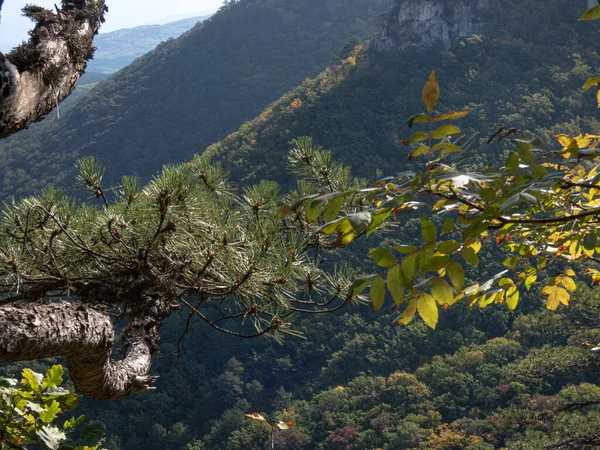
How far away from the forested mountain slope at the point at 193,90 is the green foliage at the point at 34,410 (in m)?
31.7

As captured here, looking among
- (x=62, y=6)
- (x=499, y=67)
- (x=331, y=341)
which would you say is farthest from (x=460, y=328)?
(x=62, y=6)

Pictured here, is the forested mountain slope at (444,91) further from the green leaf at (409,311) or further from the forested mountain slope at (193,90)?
the green leaf at (409,311)

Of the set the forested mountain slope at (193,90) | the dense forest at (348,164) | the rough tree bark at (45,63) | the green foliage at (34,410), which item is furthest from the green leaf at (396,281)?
the forested mountain slope at (193,90)

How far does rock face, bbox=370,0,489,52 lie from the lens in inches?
1231

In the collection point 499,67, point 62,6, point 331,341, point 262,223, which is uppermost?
point 62,6

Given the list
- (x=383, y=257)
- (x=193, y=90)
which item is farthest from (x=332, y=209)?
(x=193, y=90)

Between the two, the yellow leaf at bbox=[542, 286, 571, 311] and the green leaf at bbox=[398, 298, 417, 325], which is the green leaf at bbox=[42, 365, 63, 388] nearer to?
the green leaf at bbox=[398, 298, 417, 325]

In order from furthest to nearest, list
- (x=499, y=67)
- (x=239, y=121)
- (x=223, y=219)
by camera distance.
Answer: (x=239, y=121), (x=499, y=67), (x=223, y=219)

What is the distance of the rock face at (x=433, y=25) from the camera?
31.3 meters

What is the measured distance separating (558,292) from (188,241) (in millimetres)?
939

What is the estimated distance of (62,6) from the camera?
117cm

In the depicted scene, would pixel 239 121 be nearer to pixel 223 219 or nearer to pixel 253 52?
pixel 253 52

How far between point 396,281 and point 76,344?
2.12 ft

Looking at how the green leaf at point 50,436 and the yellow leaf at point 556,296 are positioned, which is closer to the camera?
the green leaf at point 50,436
